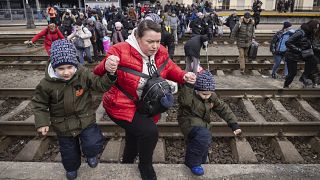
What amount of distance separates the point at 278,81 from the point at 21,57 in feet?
29.9

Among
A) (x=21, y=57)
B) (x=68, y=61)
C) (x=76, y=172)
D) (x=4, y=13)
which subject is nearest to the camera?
(x=68, y=61)

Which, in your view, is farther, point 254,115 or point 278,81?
point 278,81

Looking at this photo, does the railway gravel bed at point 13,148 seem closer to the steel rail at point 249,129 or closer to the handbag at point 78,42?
the steel rail at point 249,129

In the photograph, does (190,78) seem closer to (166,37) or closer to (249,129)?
(249,129)

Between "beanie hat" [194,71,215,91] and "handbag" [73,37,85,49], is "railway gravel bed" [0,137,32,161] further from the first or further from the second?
"handbag" [73,37,85,49]

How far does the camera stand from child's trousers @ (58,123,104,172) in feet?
10.7

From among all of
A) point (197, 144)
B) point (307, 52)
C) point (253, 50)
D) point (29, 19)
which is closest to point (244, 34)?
point (253, 50)

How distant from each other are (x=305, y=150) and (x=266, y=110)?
1.58 meters

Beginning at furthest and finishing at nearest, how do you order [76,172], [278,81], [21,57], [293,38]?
[21,57], [278,81], [293,38], [76,172]

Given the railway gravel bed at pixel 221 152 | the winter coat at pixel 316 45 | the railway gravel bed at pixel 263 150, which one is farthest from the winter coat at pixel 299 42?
the railway gravel bed at pixel 221 152

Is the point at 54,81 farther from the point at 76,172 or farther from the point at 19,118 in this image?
the point at 19,118

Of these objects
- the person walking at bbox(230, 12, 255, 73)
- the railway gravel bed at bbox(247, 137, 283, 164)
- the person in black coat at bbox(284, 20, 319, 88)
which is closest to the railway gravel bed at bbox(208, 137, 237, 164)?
the railway gravel bed at bbox(247, 137, 283, 164)

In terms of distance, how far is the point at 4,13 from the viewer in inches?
1039

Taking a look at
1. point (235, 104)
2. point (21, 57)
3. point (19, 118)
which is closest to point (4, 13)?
point (21, 57)
